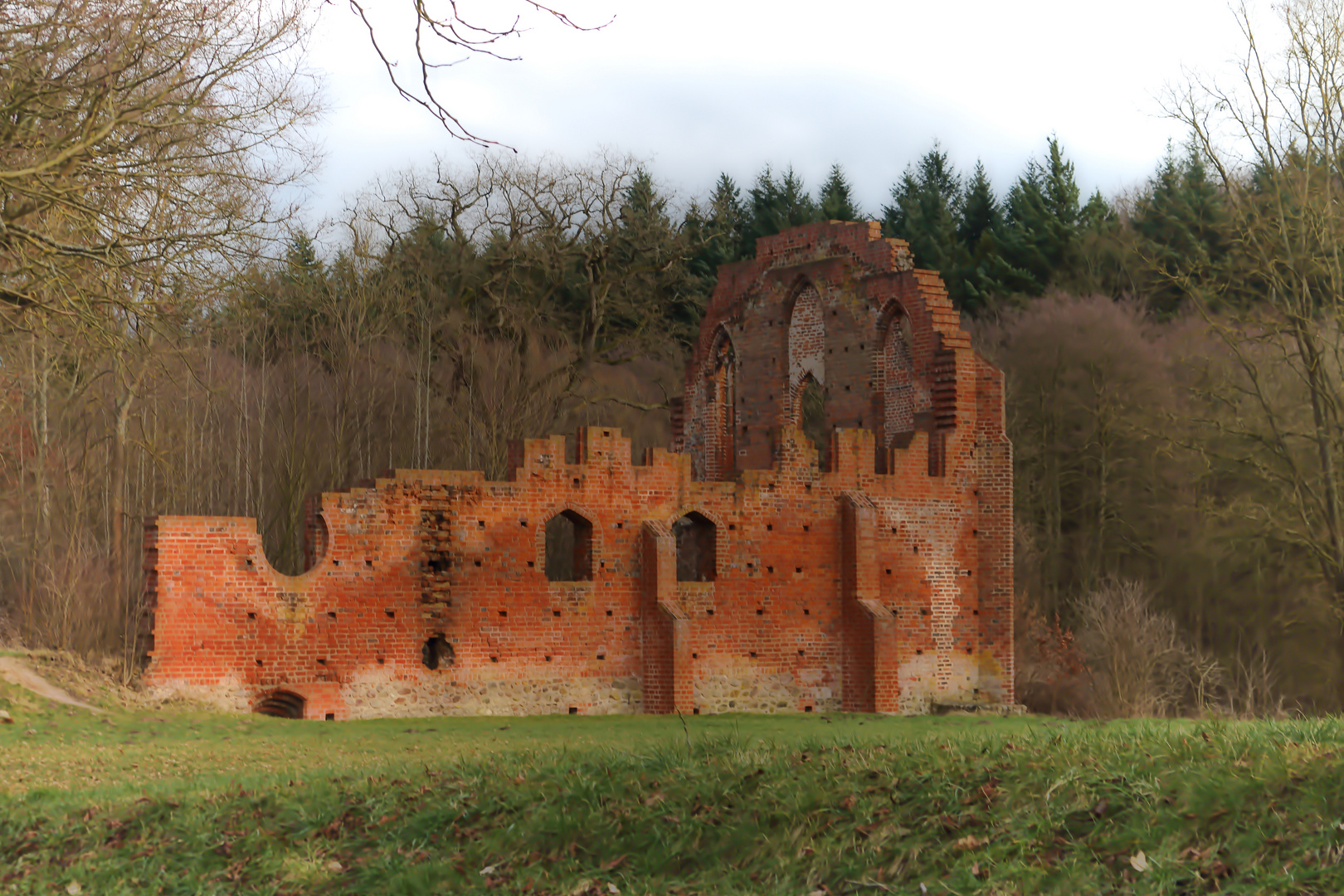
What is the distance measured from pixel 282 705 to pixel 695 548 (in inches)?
330

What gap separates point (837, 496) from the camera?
20781 mm

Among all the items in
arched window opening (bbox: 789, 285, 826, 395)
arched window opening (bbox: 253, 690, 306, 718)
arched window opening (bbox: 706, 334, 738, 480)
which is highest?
arched window opening (bbox: 789, 285, 826, 395)

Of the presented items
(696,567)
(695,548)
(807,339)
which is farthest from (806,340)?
(696,567)

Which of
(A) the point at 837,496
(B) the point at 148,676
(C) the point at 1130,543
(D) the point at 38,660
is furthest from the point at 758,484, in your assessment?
(C) the point at 1130,543

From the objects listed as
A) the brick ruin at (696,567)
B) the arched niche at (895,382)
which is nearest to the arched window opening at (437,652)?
the brick ruin at (696,567)

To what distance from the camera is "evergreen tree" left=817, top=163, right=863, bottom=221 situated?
138 feet

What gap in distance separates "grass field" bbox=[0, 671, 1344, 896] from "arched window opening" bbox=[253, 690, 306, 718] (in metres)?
7.49

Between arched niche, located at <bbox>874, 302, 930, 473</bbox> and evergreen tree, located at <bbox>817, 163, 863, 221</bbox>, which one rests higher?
evergreen tree, located at <bbox>817, 163, 863, 221</bbox>

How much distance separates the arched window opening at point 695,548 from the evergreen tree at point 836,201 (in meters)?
19.7

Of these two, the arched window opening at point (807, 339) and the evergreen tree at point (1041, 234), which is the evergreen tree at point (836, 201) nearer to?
the evergreen tree at point (1041, 234)

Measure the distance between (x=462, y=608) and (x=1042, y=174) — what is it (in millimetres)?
28556

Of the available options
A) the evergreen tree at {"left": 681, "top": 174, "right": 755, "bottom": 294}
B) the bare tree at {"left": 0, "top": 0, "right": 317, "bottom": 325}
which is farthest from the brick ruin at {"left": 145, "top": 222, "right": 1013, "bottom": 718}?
the evergreen tree at {"left": 681, "top": 174, "right": 755, "bottom": 294}

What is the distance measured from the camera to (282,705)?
1764cm

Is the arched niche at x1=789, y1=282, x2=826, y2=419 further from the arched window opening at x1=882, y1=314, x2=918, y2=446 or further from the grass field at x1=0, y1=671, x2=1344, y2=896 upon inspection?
the grass field at x1=0, y1=671, x2=1344, y2=896
